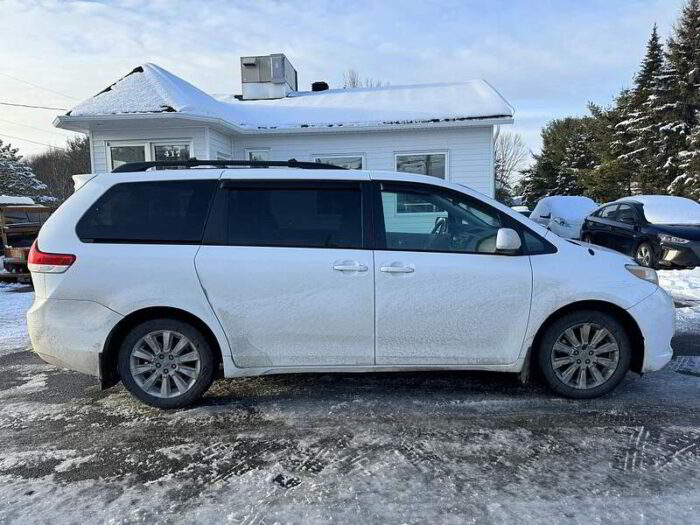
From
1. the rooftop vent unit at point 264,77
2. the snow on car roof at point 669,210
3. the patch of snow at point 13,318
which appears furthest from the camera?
the rooftop vent unit at point 264,77

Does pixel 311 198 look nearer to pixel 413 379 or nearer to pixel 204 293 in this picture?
pixel 204 293

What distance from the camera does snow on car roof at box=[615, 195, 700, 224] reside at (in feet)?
35.6

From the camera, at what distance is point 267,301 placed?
12.3ft

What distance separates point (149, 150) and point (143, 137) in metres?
0.32

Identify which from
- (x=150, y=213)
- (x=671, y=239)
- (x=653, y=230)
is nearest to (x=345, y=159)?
(x=653, y=230)

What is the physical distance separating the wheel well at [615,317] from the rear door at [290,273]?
4.38 ft

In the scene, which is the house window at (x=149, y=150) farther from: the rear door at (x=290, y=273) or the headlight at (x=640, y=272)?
the headlight at (x=640, y=272)

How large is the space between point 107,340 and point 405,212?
8.25 ft

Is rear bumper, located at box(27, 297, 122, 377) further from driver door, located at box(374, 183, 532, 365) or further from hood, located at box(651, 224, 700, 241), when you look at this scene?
hood, located at box(651, 224, 700, 241)

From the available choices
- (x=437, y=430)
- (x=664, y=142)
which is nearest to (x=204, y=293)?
(x=437, y=430)

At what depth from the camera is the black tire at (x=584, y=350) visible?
3.87m

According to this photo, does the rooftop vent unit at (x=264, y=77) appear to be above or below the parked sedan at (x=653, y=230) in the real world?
above

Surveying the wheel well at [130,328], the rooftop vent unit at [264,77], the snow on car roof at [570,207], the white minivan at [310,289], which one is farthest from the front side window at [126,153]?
the snow on car roof at [570,207]

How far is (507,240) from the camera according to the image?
146 inches
